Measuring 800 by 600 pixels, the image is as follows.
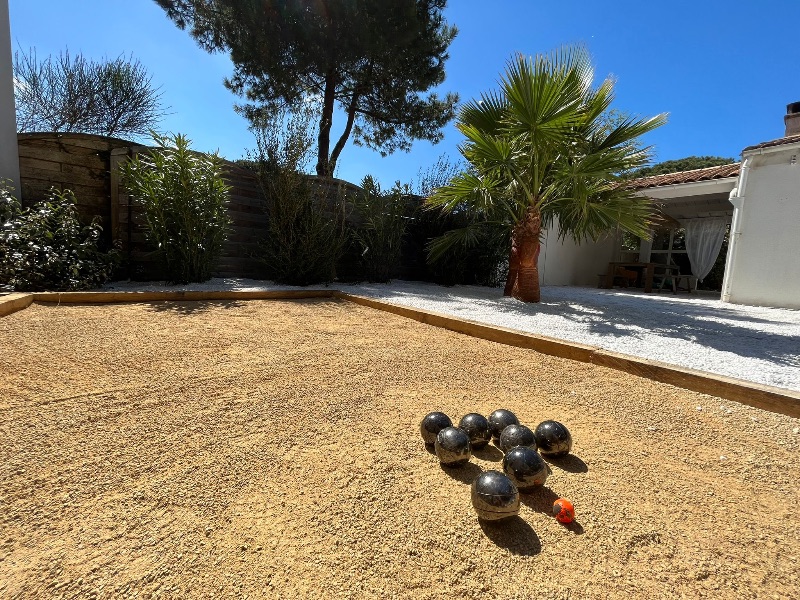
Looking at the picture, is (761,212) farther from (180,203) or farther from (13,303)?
(13,303)

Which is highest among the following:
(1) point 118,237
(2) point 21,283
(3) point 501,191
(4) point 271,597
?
(3) point 501,191

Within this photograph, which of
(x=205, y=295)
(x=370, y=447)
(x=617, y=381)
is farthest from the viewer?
(x=205, y=295)

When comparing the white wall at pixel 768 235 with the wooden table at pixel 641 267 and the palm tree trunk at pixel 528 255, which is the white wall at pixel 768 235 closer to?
the wooden table at pixel 641 267

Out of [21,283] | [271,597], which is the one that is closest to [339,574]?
[271,597]

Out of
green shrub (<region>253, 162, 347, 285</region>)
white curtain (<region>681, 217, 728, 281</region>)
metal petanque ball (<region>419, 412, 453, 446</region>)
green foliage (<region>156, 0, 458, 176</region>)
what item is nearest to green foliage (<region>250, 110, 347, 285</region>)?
green shrub (<region>253, 162, 347, 285</region>)

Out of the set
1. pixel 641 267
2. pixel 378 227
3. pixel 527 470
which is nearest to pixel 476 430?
pixel 527 470

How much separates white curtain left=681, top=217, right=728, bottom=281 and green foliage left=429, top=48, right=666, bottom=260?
690cm

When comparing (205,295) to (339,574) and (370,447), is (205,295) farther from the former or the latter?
(339,574)

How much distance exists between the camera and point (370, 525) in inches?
36.8

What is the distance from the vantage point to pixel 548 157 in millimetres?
4371

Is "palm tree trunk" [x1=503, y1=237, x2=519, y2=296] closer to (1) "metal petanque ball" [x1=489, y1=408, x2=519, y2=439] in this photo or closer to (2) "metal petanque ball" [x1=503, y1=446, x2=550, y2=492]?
(1) "metal petanque ball" [x1=489, y1=408, x2=519, y2=439]

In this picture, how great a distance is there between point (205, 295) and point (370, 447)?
339 cm

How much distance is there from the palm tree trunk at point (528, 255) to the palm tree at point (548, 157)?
1cm

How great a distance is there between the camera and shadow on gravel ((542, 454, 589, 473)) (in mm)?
1232
